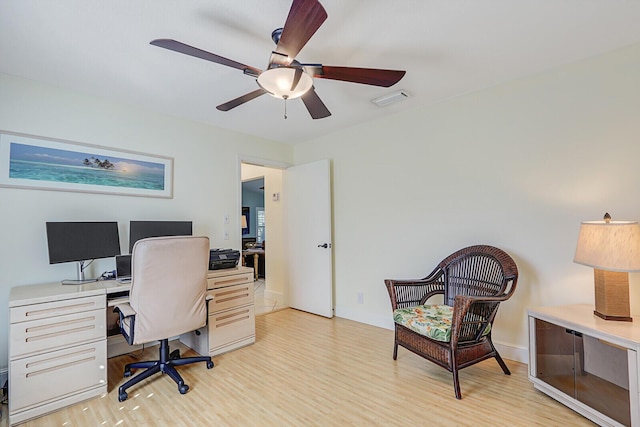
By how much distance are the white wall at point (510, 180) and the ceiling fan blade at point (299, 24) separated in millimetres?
1938

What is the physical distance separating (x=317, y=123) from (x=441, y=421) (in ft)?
9.77

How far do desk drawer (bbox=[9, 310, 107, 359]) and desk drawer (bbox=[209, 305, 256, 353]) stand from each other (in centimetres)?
84

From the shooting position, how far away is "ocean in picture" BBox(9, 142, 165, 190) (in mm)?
2295

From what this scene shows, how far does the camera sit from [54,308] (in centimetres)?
191

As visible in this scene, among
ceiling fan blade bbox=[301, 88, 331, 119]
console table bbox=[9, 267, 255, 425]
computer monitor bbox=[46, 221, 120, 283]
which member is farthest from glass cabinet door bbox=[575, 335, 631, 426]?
computer monitor bbox=[46, 221, 120, 283]

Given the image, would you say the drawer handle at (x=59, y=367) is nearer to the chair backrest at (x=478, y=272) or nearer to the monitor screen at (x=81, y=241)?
the monitor screen at (x=81, y=241)

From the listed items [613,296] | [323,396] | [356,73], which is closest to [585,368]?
[613,296]

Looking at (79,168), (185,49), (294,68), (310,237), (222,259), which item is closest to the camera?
(185,49)

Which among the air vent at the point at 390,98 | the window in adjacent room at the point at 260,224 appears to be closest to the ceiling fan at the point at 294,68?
the air vent at the point at 390,98

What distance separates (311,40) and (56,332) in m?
2.53

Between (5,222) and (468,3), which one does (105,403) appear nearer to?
(5,222)

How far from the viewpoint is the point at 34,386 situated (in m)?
1.82

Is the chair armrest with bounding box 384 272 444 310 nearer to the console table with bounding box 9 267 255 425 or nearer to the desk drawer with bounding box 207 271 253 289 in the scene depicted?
the desk drawer with bounding box 207 271 253 289

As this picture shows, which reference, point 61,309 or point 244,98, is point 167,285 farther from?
point 244,98
